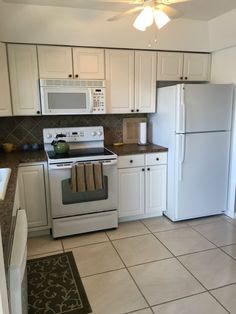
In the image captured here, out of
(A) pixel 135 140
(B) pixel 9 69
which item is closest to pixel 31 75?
(B) pixel 9 69

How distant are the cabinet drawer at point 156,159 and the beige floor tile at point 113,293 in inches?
52.6

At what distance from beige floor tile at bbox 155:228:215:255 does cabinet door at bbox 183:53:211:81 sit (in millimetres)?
1993

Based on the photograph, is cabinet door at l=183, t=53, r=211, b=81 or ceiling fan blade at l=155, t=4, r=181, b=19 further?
cabinet door at l=183, t=53, r=211, b=81

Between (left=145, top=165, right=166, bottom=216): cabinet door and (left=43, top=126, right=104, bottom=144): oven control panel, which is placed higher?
(left=43, top=126, right=104, bottom=144): oven control panel

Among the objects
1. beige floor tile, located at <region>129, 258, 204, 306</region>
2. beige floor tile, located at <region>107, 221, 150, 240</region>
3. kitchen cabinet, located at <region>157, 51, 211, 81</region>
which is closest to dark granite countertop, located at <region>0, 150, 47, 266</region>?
beige floor tile, located at <region>107, 221, 150, 240</region>

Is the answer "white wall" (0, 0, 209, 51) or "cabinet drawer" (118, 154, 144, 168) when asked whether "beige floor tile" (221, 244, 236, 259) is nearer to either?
"cabinet drawer" (118, 154, 144, 168)

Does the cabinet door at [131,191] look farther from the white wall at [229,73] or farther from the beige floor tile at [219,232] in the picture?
the white wall at [229,73]

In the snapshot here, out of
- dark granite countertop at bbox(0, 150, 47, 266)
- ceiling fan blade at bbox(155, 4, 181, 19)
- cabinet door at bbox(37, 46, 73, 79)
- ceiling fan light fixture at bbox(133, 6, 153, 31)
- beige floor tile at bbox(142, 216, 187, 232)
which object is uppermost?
ceiling fan blade at bbox(155, 4, 181, 19)

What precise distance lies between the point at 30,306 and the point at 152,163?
198 centimetres

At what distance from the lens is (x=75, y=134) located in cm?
333

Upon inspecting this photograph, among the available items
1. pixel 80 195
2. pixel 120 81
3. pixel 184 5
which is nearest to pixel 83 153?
pixel 80 195

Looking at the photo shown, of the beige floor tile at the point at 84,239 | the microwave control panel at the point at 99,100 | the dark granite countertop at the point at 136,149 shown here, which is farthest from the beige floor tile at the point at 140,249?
the microwave control panel at the point at 99,100

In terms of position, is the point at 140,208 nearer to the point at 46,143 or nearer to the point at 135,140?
the point at 135,140

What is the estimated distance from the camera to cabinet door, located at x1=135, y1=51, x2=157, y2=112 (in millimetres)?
3311
